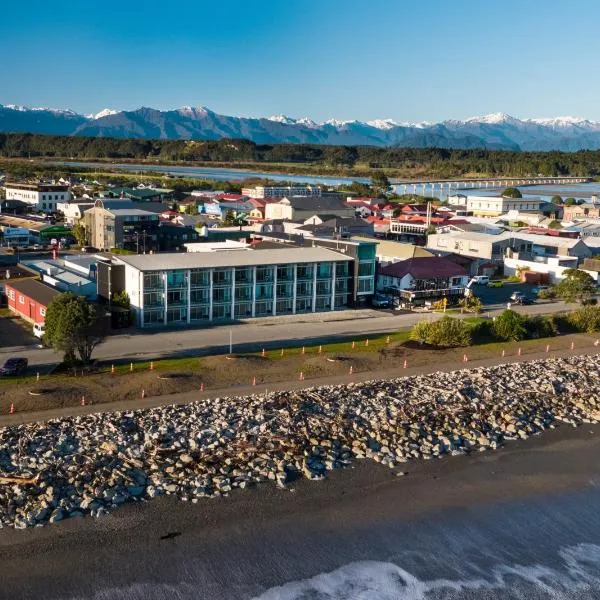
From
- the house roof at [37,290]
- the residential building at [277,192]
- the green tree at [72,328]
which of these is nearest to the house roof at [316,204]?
the residential building at [277,192]

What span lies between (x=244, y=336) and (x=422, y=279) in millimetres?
9397

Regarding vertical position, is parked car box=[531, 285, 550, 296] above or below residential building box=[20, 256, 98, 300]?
below

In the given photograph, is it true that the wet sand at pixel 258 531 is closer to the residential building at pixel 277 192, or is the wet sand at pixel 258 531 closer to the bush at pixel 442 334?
the bush at pixel 442 334

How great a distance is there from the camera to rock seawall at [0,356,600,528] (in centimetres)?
1301

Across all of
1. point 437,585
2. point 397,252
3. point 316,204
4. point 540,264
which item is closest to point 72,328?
point 437,585

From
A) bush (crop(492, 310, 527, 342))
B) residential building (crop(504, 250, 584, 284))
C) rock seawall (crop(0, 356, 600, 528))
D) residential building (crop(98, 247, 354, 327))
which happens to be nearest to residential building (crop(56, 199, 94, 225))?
residential building (crop(98, 247, 354, 327))

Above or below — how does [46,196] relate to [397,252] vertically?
above

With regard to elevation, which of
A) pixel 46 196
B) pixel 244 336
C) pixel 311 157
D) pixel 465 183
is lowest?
pixel 244 336

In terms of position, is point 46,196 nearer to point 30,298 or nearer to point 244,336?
point 30,298

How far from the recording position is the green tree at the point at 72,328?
1828 cm

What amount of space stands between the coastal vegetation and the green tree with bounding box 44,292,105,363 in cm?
10188

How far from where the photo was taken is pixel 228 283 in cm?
2506

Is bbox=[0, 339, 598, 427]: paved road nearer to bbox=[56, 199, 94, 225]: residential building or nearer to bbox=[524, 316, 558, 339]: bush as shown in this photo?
bbox=[524, 316, 558, 339]: bush

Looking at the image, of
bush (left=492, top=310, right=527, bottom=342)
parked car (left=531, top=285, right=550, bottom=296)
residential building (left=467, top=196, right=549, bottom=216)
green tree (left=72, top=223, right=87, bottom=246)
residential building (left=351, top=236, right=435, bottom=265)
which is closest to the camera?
bush (left=492, top=310, right=527, bottom=342)
